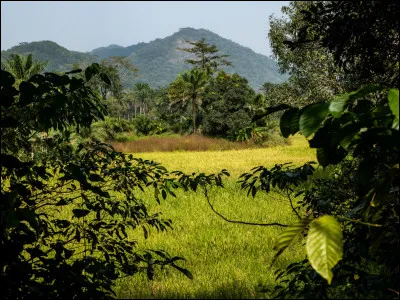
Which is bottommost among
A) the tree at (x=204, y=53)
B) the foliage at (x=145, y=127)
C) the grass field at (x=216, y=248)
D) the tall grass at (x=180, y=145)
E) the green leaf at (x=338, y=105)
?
the grass field at (x=216, y=248)

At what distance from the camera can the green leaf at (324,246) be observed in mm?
858

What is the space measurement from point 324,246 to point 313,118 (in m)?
0.35

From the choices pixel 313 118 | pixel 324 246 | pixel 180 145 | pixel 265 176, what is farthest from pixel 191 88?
pixel 324 246

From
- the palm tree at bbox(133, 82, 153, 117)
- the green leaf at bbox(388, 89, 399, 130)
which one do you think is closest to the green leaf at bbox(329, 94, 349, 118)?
the green leaf at bbox(388, 89, 399, 130)

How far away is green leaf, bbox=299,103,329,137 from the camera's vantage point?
1010 mm

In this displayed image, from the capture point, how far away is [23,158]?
8.33ft

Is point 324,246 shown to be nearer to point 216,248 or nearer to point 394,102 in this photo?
point 394,102

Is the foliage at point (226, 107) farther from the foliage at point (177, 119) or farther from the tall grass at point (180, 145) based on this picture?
the tall grass at point (180, 145)

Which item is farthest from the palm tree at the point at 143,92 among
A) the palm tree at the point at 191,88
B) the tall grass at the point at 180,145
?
the tall grass at the point at 180,145

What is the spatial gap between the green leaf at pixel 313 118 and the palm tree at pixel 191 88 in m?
42.8

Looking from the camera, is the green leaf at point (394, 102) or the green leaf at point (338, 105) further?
the green leaf at point (338, 105)

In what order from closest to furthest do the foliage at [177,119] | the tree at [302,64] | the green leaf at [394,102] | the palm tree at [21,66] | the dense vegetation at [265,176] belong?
the green leaf at [394,102], the dense vegetation at [265,176], the tree at [302,64], the palm tree at [21,66], the foliage at [177,119]

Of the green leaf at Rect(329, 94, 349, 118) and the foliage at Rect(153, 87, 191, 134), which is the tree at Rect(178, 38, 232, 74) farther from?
the green leaf at Rect(329, 94, 349, 118)

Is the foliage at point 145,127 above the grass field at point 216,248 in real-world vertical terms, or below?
above
